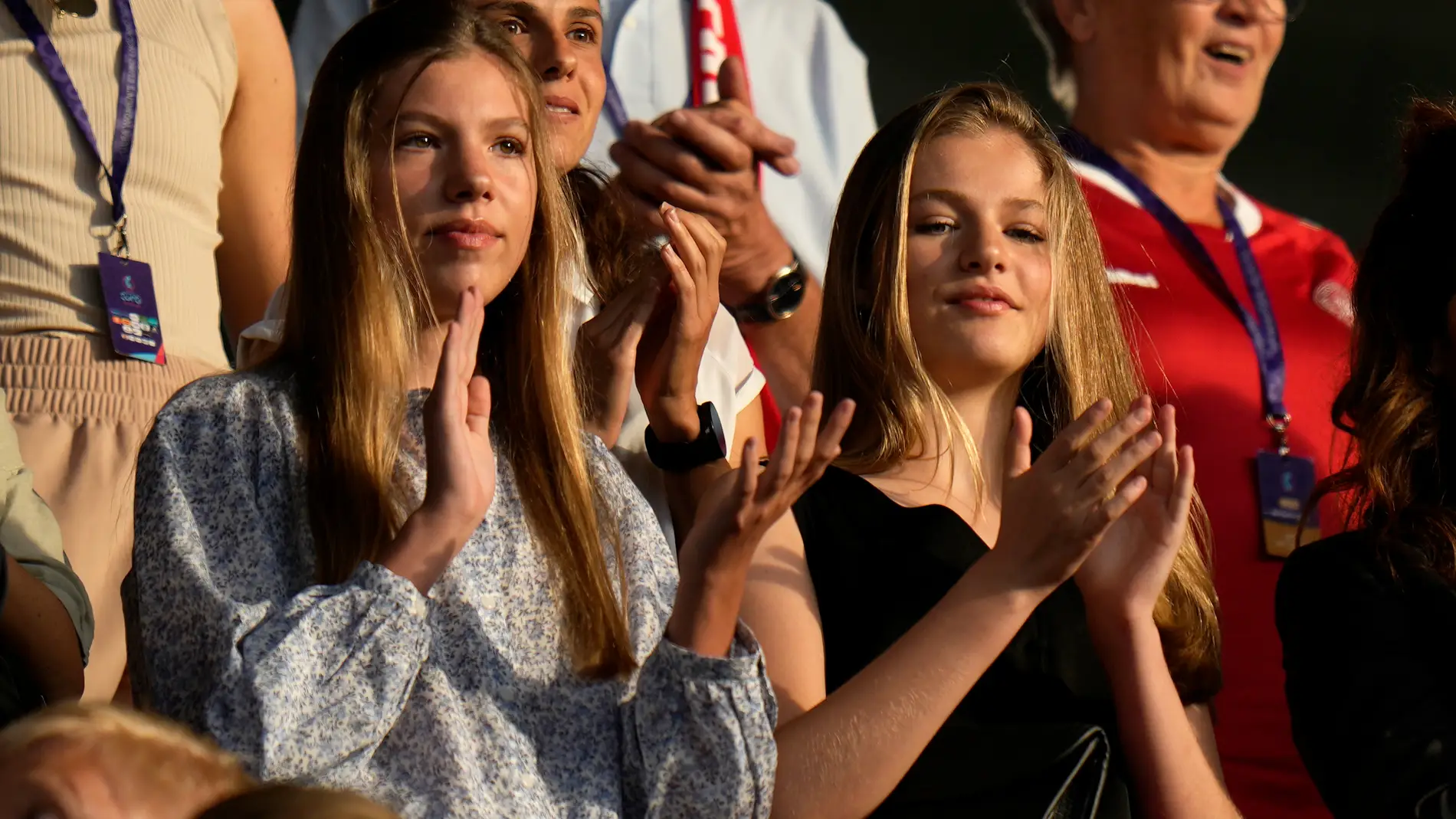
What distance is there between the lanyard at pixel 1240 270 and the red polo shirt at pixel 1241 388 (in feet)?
0.05

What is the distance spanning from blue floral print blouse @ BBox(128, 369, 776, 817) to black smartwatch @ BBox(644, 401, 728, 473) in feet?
1.03

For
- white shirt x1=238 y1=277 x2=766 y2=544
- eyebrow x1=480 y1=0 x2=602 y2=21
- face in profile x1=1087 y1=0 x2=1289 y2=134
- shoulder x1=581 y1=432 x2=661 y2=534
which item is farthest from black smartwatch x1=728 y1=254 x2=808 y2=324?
face in profile x1=1087 y1=0 x2=1289 y2=134

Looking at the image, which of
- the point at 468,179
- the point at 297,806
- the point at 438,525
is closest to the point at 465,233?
the point at 468,179

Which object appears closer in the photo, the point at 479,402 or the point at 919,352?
the point at 479,402

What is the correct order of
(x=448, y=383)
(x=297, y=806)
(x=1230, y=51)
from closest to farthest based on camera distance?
(x=297, y=806), (x=448, y=383), (x=1230, y=51)

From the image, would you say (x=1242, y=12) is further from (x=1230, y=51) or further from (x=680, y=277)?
(x=680, y=277)

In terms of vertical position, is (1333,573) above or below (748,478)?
below

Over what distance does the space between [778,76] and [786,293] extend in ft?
3.06

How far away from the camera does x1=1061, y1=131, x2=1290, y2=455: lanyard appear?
317 centimetres

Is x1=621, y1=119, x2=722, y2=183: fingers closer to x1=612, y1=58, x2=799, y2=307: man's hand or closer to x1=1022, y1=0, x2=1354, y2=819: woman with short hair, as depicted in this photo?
x1=612, y1=58, x2=799, y2=307: man's hand

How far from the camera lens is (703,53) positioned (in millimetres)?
3576

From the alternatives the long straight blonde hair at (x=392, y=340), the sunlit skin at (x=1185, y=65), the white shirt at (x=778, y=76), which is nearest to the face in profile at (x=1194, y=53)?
the sunlit skin at (x=1185, y=65)

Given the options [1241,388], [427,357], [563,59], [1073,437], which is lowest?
[1241,388]

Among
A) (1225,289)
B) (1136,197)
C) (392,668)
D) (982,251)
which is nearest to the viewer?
(392,668)
